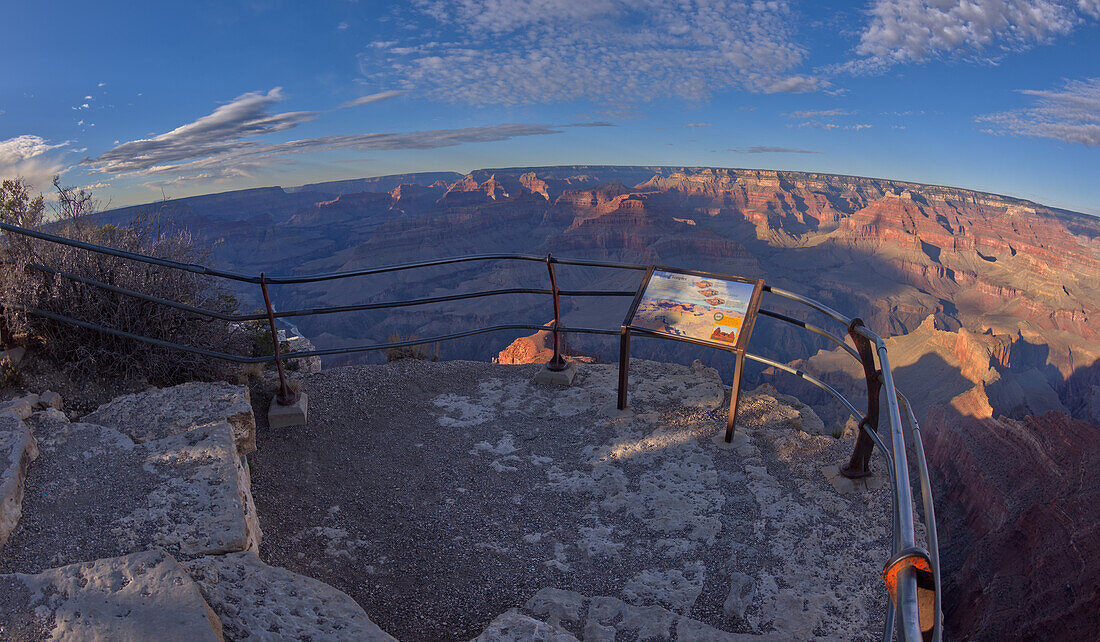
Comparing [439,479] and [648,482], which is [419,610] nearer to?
[439,479]

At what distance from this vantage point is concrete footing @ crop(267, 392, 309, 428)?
14.7 feet

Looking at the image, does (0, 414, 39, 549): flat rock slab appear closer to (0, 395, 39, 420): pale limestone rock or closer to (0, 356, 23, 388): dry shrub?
(0, 395, 39, 420): pale limestone rock

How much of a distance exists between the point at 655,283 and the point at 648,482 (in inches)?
68.8

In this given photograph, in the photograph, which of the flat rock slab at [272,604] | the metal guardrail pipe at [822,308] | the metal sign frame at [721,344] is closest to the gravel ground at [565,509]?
the metal sign frame at [721,344]

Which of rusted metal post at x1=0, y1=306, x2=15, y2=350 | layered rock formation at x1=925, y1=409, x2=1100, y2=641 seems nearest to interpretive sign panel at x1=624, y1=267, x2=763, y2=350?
rusted metal post at x1=0, y1=306, x2=15, y2=350

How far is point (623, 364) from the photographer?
4609 millimetres

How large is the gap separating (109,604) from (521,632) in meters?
1.57

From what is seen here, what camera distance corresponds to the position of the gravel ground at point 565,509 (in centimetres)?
297

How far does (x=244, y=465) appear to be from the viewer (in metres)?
3.53

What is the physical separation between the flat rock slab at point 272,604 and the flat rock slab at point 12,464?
873 mm

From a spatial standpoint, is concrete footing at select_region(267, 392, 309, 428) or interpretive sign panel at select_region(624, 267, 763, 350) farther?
concrete footing at select_region(267, 392, 309, 428)

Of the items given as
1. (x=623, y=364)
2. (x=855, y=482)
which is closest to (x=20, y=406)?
(x=623, y=364)

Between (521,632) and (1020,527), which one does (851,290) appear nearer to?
(1020,527)

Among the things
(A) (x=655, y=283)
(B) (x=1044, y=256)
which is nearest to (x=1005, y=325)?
(B) (x=1044, y=256)
